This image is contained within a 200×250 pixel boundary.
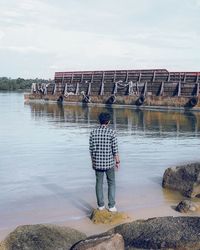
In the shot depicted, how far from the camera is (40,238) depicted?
233 inches

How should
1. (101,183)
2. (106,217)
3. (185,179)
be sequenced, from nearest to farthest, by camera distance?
(106,217) → (101,183) → (185,179)

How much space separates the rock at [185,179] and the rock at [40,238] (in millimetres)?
3788

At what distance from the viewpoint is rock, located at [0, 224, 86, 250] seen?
5773mm

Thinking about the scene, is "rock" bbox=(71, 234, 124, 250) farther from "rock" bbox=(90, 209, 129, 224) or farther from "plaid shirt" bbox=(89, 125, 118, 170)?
"plaid shirt" bbox=(89, 125, 118, 170)

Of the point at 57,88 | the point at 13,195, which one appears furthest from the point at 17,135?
the point at 57,88

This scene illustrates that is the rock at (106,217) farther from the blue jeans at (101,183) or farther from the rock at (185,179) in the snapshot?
the rock at (185,179)

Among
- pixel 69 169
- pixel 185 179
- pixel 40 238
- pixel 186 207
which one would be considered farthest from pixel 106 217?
pixel 69 169

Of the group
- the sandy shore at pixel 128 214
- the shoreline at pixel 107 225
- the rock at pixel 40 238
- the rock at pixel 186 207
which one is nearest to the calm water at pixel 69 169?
the sandy shore at pixel 128 214

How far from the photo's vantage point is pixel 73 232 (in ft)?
20.8

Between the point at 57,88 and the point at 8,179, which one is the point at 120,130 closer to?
the point at 8,179

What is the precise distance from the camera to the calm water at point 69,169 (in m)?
8.68

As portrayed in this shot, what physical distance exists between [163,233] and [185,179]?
3809 millimetres

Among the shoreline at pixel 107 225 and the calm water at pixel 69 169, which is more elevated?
the shoreline at pixel 107 225

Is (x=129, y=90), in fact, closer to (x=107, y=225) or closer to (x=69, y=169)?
(x=69, y=169)
